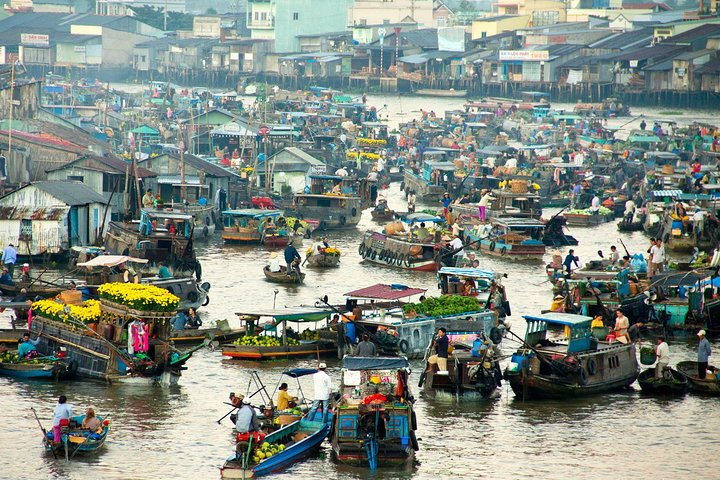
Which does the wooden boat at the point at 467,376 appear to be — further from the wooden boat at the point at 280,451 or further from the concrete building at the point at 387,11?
the concrete building at the point at 387,11

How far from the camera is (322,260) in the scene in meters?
43.6

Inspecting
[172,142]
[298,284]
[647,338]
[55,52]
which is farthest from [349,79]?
[647,338]

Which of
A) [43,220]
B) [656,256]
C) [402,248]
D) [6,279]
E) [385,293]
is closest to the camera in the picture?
→ [385,293]

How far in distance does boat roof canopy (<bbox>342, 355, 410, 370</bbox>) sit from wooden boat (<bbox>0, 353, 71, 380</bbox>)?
685cm

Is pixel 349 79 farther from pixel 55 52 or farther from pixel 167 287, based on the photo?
pixel 167 287

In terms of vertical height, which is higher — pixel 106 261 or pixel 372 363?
pixel 106 261

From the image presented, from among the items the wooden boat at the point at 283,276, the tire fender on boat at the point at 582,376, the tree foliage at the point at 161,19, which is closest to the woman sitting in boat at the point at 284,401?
the tire fender on boat at the point at 582,376

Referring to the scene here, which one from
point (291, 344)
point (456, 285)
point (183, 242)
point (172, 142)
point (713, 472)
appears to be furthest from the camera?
point (172, 142)

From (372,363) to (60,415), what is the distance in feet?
17.3

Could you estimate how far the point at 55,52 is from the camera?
124125 millimetres

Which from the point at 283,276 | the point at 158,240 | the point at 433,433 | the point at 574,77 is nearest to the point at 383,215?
the point at 283,276

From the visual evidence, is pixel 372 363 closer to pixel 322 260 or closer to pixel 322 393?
pixel 322 393

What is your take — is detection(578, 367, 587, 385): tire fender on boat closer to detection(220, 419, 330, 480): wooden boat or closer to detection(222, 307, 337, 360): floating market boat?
detection(222, 307, 337, 360): floating market boat

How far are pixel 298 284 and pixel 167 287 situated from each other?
22.8ft
